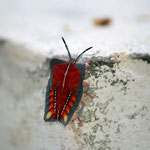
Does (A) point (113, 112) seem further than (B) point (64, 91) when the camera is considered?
Yes

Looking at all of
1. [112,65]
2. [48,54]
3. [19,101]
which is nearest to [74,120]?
[112,65]

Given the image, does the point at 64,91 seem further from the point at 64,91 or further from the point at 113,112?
the point at 113,112

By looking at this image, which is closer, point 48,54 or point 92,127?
point 92,127

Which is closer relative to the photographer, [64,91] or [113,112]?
[64,91]

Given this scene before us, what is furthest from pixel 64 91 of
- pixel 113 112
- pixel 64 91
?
pixel 113 112

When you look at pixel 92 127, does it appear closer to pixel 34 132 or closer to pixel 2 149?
pixel 34 132

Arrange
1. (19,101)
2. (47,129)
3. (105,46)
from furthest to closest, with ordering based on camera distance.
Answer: (19,101)
(105,46)
(47,129)

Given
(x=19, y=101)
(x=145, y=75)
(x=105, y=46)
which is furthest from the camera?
(x=19, y=101)

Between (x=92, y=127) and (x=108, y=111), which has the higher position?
(x=108, y=111)
